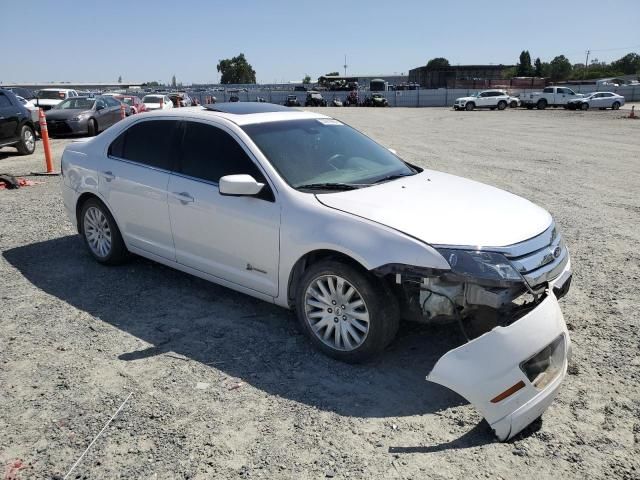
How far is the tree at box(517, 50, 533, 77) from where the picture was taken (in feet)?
377

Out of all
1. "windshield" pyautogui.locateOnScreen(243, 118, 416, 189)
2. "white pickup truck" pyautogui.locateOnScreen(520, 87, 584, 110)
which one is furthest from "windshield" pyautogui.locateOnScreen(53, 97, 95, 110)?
"white pickup truck" pyautogui.locateOnScreen(520, 87, 584, 110)

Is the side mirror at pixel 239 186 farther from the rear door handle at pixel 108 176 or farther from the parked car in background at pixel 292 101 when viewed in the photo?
the parked car in background at pixel 292 101

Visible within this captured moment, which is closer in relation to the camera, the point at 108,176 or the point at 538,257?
the point at 538,257

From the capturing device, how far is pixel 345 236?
11.7ft

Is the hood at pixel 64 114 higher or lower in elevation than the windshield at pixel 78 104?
lower

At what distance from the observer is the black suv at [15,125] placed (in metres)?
12.8

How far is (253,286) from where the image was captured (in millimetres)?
4215

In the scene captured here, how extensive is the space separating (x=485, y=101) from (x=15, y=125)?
36951 mm

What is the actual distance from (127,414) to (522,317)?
2353 millimetres

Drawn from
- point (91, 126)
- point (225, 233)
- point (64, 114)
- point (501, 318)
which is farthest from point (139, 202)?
point (91, 126)

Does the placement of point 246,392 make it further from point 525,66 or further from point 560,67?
point 560,67

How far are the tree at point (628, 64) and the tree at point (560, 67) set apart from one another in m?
9.93

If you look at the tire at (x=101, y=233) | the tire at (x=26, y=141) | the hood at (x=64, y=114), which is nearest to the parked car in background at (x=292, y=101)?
the hood at (x=64, y=114)

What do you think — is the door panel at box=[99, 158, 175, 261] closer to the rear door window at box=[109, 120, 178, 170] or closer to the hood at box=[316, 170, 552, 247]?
the rear door window at box=[109, 120, 178, 170]
